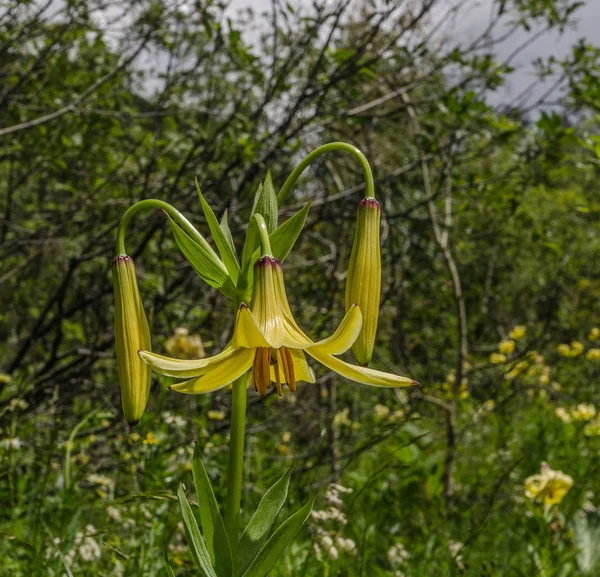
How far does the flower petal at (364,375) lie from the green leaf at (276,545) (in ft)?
0.63

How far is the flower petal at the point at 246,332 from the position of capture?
916 millimetres

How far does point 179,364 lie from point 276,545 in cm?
31

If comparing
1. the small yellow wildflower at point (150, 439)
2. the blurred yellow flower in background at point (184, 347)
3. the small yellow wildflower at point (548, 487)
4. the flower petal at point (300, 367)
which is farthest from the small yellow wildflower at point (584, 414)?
the flower petal at point (300, 367)

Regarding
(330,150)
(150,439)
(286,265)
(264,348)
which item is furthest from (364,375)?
(286,265)

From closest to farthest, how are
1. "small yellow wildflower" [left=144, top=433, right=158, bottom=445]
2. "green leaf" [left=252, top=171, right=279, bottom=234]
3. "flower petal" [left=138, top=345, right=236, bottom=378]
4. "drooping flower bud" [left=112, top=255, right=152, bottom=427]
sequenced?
"flower petal" [left=138, top=345, right=236, bottom=378] → "drooping flower bud" [left=112, top=255, right=152, bottom=427] → "green leaf" [left=252, top=171, right=279, bottom=234] → "small yellow wildflower" [left=144, top=433, right=158, bottom=445]

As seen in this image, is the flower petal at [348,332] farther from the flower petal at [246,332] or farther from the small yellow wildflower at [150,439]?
the small yellow wildflower at [150,439]

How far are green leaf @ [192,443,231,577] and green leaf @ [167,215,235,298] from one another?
0.98 feet

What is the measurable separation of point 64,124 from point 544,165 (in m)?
2.43

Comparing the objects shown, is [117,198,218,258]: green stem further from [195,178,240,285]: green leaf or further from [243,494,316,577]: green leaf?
[243,494,316,577]: green leaf

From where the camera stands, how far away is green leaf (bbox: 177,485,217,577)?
94 cm

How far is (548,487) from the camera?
2.59 meters

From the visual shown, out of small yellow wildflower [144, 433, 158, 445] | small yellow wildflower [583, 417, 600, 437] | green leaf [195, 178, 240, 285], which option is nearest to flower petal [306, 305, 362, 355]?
green leaf [195, 178, 240, 285]

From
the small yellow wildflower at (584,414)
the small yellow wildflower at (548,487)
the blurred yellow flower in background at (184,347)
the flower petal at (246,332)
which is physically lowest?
the small yellow wildflower at (584,414)

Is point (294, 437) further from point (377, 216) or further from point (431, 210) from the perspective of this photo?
point (377, 216)
